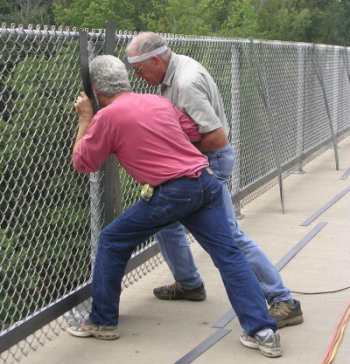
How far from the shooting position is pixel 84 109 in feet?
14.8

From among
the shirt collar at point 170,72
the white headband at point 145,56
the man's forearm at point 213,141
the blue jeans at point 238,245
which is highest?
the white headband at point 145,56

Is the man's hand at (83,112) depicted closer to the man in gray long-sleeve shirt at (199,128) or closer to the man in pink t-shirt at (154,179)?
the man in pink t-shirt at (154,179)

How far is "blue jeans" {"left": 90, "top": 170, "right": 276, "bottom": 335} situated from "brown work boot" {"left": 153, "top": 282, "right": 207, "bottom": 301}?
0.94 meters

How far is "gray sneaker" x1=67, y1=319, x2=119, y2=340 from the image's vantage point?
476cm

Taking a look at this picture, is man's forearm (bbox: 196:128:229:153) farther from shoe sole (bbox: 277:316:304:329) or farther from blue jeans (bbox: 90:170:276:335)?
shoe sole (bbox: 277:316:304:329)

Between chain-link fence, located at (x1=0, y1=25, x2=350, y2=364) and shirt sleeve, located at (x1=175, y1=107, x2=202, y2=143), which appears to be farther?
shirt sleeve, located at (x1=175, y1=107, x2=202, y2=143)

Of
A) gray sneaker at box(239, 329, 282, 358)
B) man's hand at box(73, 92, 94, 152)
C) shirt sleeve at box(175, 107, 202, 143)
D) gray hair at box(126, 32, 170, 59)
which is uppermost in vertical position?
gray hair at box(126, 32, 170, 59)

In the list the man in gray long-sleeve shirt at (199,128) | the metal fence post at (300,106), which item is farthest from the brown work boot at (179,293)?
the metal fence post at (300,106)

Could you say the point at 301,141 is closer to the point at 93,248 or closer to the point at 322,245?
the point at 322,245

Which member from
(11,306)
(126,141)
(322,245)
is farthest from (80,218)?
(322,245)

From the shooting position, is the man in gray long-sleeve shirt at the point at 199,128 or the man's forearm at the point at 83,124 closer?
the man's forearm at the point at 83,124

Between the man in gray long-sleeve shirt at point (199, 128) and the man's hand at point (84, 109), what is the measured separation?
0.35 m

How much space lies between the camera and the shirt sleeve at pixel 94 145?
420cm

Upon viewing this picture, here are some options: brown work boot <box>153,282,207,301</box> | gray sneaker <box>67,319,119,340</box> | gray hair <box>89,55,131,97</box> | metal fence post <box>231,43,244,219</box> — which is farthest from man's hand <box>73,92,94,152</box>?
metal fence post <box>231,43,244,219</box>
